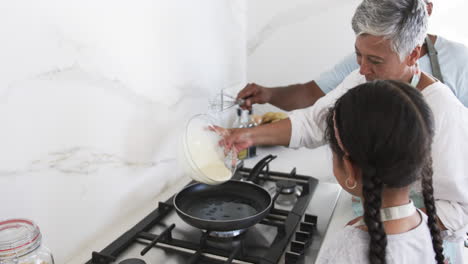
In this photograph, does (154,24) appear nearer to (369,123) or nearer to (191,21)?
(191,21)

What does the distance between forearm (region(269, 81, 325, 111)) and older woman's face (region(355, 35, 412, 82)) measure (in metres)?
→ 0.58

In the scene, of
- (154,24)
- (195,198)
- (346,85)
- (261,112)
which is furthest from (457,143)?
(261,112)

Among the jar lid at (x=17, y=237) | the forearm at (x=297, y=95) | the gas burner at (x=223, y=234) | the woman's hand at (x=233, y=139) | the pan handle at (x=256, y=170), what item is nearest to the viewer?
the jar lid at (x=17, y=237)

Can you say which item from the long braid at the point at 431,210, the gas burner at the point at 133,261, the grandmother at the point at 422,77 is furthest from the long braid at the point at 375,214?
the gas burner at the point at 133,261

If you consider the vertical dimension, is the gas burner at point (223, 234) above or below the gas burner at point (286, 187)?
above

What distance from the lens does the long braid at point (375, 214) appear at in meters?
0.63

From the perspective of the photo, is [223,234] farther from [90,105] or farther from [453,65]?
[453,65]

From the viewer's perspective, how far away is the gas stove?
2.66ft

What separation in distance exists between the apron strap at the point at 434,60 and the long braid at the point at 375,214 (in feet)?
2.47

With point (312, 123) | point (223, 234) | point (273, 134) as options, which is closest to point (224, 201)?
point (223, 234)

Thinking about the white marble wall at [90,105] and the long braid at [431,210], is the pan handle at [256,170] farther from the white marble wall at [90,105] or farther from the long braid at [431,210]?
the long braid at [431,210]

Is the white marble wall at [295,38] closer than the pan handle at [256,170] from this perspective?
No

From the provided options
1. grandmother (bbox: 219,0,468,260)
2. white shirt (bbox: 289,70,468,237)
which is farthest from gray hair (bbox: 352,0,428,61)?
white shirt (bbox: 289,70,468,237)

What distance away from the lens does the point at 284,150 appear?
1.54 m
